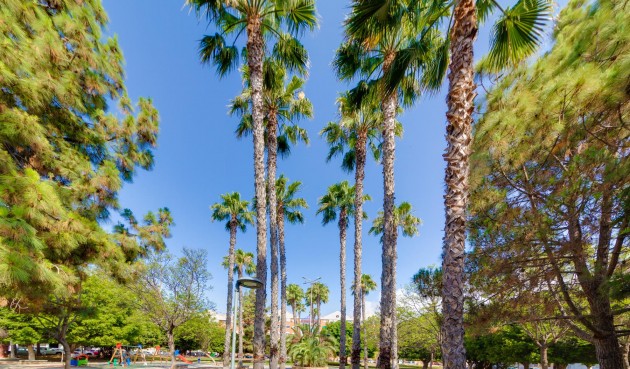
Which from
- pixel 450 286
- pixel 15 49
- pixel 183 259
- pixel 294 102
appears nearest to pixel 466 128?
pixel 450 286

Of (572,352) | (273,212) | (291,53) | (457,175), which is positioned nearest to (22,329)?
(273,212)

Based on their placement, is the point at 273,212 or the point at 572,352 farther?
the point at 572,352

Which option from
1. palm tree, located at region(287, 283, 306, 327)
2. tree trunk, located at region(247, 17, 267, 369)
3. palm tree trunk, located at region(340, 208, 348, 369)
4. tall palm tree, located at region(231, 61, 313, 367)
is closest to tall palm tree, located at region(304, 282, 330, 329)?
palm tree, located at region(287, 283, 306, 327)

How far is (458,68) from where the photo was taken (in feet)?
16.4

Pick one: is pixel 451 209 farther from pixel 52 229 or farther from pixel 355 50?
pixel 355 50

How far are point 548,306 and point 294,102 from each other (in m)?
12.0

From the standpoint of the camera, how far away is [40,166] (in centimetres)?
557

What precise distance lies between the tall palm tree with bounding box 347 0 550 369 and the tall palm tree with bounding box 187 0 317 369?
4.10 m

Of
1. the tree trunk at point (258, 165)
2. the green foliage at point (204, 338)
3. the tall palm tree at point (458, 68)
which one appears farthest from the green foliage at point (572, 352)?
the green foliage at point (204, 338)

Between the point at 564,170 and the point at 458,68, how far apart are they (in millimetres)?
3278

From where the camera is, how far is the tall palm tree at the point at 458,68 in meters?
4.31

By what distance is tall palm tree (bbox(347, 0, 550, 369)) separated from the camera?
4.31m

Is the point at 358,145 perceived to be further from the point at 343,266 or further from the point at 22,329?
the point at 22,329

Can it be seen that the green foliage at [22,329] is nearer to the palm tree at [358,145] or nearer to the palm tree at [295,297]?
the palm tree at [358,145]
